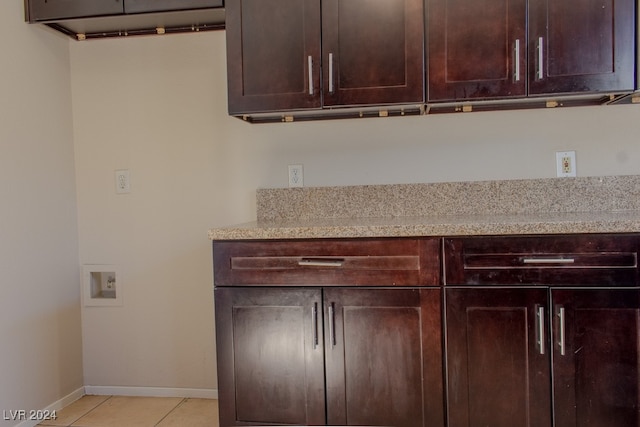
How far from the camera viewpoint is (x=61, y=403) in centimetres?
215

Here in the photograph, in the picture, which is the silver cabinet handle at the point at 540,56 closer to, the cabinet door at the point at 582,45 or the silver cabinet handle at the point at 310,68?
the cabinet door at the point at 582,45

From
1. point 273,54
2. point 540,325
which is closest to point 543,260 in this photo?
point 540,325

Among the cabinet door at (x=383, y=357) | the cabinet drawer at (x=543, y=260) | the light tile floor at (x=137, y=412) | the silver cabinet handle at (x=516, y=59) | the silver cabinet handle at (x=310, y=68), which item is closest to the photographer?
the cabinet drawer at (x=543, y=260)

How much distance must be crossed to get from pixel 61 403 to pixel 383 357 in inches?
61.9

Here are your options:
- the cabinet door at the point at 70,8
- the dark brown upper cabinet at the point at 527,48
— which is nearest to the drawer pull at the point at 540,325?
the dark brown upper cabinet at the point at 527,48

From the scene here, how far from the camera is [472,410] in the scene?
4.98 ft

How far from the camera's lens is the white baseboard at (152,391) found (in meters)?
2.22

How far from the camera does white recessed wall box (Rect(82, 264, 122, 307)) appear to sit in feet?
7.48

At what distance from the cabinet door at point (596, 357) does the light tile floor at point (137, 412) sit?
1.37 metres

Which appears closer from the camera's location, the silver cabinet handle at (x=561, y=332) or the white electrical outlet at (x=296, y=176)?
the silver cabinet handle at (x=561, y=332)

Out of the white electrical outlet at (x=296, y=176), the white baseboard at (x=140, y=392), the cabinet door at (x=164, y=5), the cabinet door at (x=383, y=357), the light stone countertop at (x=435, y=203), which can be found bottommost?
the white baseboard at (x=140, y=392)

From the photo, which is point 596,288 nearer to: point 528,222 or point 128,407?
point 528,222

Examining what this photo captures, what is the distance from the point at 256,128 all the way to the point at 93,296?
45.7 inches

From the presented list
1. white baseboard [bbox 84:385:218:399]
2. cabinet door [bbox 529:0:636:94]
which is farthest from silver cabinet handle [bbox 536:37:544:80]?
white baseboard [bbox 84:385:218:399]
